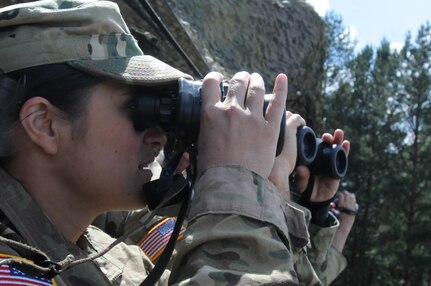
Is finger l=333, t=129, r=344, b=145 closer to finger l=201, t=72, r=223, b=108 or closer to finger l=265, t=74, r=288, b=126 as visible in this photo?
finger l=265, t=74, r=288, b=126

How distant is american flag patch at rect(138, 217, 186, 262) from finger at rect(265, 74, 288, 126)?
791 mm

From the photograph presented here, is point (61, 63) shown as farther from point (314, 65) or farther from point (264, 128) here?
point (314, 65)

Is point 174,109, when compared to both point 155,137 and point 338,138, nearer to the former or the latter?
point 155,137

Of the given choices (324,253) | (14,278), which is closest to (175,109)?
(14,278)

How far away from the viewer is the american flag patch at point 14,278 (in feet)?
3.42

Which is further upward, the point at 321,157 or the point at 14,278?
the point at 321,157

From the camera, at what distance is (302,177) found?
1.87 metres

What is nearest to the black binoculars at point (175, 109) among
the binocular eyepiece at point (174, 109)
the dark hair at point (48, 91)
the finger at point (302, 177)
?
the binocular eyepiece at point (174, 109)

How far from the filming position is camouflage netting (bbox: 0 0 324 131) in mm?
4801

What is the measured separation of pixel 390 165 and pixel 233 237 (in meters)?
21.5

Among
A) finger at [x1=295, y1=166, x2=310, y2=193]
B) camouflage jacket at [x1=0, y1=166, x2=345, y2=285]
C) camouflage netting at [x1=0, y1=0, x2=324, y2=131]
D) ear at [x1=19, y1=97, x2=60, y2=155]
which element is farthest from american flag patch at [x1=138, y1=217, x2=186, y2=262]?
camouflage netting at [x1=0, y1=0, x2=324, y2=131]

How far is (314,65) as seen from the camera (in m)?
10.5

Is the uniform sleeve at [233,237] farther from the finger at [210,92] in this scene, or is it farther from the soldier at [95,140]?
the finger at [210,92]

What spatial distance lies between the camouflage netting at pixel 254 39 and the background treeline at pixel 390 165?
10.2 meters
